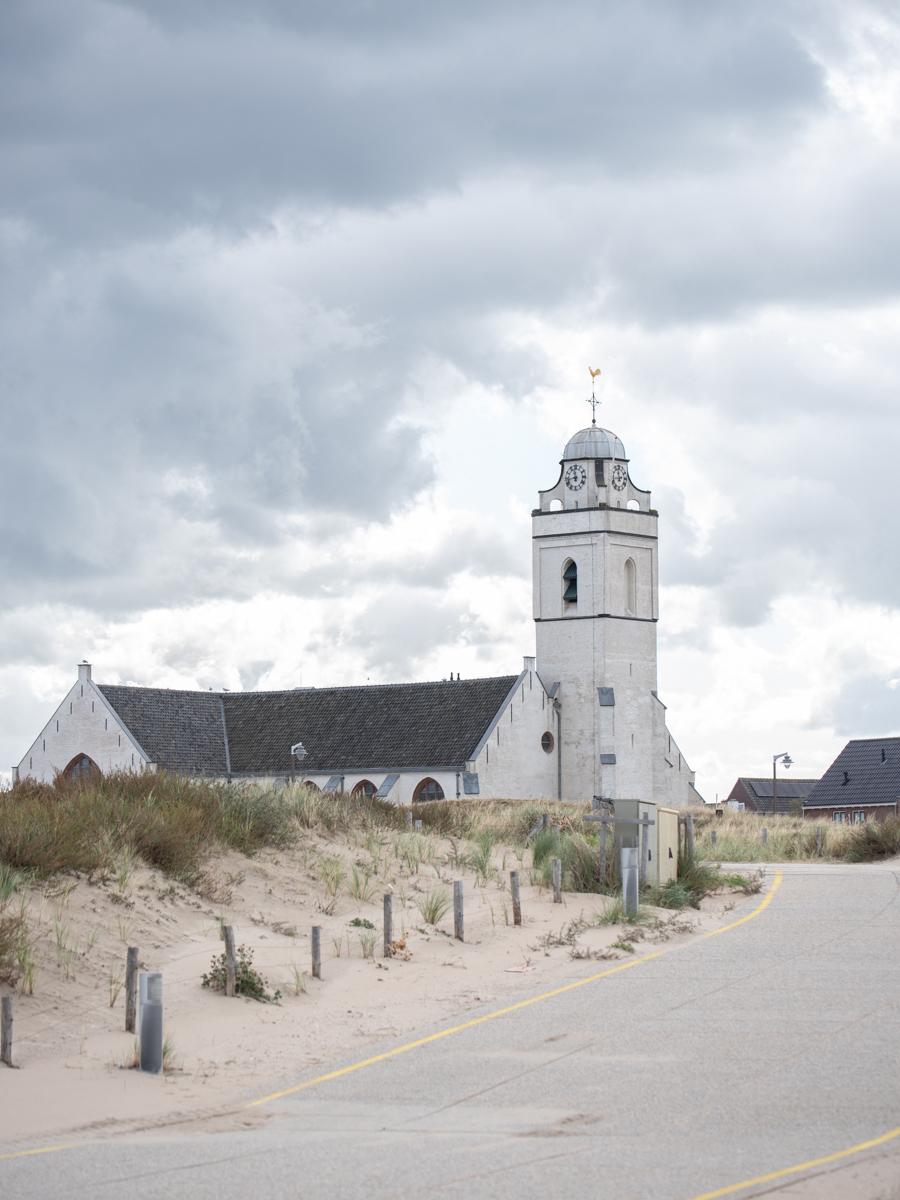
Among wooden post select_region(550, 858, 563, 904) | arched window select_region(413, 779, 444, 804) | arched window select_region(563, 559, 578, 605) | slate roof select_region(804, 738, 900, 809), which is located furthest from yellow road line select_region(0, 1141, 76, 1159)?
slate roof select_region(804, 738, 900, 809)

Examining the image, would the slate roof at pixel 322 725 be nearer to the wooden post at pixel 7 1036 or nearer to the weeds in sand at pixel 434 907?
the weeds in sand at pixel 434 907

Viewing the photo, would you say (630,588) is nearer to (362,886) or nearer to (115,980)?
(362,886)

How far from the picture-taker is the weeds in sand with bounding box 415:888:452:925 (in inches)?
854

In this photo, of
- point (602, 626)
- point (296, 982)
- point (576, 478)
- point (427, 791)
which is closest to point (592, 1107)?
point (296, 982)

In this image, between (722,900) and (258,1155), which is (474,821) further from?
(258,1155)

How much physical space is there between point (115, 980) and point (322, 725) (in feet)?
172

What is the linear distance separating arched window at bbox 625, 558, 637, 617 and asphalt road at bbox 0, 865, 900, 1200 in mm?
56823

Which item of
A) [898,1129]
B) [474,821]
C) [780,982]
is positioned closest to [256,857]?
[780,982]

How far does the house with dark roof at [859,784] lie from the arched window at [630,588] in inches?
541

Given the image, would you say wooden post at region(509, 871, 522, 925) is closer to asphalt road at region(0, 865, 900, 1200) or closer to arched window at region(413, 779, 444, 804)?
asphalt road at region(0, 865, 900, 1200)

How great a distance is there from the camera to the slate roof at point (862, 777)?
76.5m

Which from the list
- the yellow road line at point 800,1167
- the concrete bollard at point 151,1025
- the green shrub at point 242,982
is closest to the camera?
the yellow road line at point 800,1167

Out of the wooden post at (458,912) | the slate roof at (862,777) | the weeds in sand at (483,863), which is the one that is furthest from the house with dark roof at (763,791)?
the wooden post at (458,912)

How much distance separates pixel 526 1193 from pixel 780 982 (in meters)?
8.63
